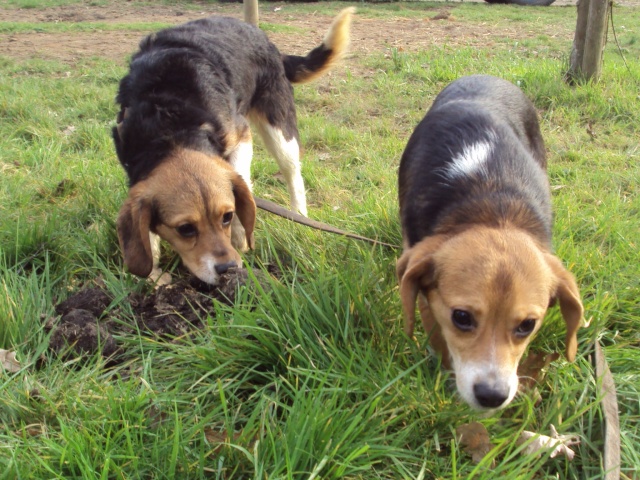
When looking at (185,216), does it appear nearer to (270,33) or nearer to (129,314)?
(129,314)

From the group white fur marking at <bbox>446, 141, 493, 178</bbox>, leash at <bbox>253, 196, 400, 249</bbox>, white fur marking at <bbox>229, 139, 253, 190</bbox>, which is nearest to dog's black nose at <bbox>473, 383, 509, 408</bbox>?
white fur marking at <bbox>446, 141, 493, 178</bbox>

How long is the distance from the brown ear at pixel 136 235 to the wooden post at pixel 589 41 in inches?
211

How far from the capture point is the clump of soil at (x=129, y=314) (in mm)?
2941

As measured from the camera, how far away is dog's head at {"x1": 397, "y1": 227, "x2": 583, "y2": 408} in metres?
2.25

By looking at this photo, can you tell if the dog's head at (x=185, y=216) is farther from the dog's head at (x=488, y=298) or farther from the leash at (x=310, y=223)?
the dog's head at (x=488, y=298)

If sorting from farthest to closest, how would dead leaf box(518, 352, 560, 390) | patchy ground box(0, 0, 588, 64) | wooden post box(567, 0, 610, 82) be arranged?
patchy ground box(0, 0, 588, 64)
wooden post box(567, 0, 610, 82)
dead leaf box(518, 352, 560, 390)

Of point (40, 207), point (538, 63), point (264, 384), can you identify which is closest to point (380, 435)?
point (264, 384)

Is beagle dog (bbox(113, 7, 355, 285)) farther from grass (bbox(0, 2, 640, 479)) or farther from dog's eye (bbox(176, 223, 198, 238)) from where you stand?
grass (bbox(0, 2, 640, 479))

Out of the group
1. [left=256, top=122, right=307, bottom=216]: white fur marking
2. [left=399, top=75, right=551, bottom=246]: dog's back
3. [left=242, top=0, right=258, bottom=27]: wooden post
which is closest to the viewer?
[left=399, top=75, right=551, bottom=246]: dog's back

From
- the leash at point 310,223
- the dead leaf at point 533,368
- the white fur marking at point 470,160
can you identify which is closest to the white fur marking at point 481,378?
the dead leaf at point 533,368

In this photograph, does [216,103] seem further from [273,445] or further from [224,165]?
[273,445]

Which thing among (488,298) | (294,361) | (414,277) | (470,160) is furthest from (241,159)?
(488,298)

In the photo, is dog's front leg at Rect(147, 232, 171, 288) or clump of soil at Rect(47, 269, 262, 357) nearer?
clump of soil at Rect(47, 269, 262, 357)

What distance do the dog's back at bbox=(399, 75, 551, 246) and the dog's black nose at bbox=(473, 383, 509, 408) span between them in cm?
79
